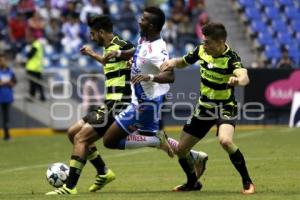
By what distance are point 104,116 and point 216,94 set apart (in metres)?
1.68

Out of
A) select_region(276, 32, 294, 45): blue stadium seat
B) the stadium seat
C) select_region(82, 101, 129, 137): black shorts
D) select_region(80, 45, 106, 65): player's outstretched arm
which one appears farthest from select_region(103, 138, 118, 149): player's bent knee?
the stadium seat

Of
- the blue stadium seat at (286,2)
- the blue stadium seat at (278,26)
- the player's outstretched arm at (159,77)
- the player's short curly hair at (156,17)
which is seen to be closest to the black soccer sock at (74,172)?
the player's outstretched arm at (159,77)

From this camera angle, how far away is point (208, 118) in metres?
12.8

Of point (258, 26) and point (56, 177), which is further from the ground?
point (56, 177)

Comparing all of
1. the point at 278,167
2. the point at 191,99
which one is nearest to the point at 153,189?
the point at 278,167

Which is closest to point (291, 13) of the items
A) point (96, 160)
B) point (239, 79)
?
point (96, 160)

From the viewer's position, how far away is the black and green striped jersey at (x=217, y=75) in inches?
494

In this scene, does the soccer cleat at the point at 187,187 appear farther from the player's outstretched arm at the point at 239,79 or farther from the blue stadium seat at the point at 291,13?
the blue stadium seat at the point at 291,13

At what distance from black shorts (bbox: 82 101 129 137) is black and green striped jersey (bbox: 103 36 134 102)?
0.10 metres

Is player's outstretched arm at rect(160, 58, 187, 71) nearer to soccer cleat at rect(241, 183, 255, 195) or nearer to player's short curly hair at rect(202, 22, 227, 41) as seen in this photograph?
player's short curly hair at rect(202, 22, 227, 41)

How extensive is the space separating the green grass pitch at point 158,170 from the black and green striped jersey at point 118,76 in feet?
4.56

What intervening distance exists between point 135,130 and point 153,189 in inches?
44.0

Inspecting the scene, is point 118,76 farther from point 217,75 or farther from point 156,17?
point 217,75

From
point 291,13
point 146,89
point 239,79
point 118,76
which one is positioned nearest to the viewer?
point 239,79
